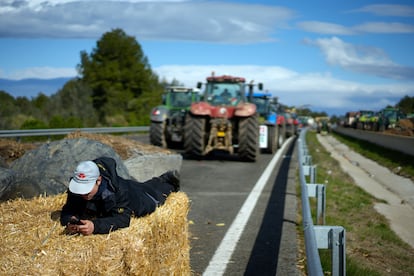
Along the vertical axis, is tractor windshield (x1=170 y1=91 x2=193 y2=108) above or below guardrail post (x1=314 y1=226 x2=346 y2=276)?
above

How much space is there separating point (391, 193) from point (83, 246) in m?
10.6

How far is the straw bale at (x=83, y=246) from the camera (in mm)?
3594

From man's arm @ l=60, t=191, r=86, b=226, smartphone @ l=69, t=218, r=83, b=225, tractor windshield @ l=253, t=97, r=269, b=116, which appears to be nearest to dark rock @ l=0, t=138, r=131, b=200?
man's arm @ l=60, t=191, r=86, b=226

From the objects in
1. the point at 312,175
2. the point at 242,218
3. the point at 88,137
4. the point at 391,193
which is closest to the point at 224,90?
the point at 391,193

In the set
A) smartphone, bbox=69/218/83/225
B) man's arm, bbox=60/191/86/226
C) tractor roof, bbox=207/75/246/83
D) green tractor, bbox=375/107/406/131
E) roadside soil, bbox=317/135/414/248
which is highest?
tractor roof, bbox=207/75/246/83

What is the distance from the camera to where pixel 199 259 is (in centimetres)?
623

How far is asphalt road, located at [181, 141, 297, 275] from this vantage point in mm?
6097

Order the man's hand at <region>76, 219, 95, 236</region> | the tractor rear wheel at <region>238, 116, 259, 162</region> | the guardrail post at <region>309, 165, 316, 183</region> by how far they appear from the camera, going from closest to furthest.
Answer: the man's hand at <region>76, 219, 95, 236</region>, the guardrail post at <region>309, 165, 316, 183</region>, the tractor rear wheel at <region>238, 116, 259, 162</region>

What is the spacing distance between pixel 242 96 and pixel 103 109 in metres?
41.6

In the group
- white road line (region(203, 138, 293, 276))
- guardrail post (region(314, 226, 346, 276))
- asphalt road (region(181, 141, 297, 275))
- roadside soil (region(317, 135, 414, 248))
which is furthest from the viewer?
roadside soil (region(317, 135, 414, 248))

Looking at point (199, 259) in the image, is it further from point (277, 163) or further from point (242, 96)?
point (242, 96)

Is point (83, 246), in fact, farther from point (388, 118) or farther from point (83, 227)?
point (388, 118)

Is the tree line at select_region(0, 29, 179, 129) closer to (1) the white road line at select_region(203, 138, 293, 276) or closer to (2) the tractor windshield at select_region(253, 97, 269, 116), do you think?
(2) the tractor windshield at select_region(253, 97, 269, 116)

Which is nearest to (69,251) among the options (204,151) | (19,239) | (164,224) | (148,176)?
(19,239)
